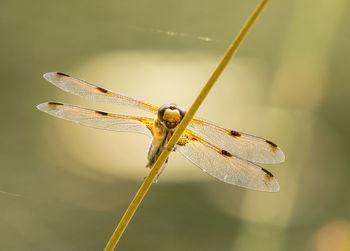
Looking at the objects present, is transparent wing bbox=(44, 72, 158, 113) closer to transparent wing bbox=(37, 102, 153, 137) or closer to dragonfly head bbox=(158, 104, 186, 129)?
transparent wing bbox=(37, 102, 153, 137)

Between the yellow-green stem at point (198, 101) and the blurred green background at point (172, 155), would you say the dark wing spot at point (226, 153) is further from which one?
the blurred green background at point (172, 155)

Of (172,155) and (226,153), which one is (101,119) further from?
(172,155)

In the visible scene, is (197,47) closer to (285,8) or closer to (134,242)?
(285,8)

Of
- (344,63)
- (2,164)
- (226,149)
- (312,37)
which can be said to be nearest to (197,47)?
(344,63)

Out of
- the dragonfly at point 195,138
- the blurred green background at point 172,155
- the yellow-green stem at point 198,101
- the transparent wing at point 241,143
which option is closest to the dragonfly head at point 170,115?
the dragonfly at point 195,138

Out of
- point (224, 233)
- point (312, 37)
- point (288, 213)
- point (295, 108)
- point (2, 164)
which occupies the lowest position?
point (2, 164)

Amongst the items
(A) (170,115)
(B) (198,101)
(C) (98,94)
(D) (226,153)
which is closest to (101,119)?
(C) (98,94)
